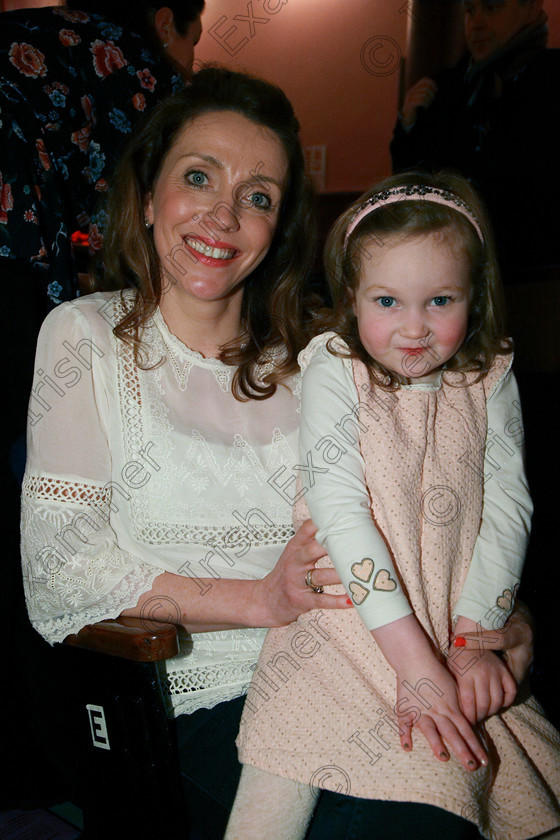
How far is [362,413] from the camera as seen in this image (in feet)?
3.99

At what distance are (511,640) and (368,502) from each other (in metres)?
0.37

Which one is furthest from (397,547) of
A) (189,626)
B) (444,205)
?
(444,205)

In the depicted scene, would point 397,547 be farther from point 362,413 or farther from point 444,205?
Answer: point 444,205

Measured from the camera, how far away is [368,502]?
3.77 feet

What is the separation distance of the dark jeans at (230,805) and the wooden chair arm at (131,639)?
0.29 meters

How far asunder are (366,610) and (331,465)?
25cm

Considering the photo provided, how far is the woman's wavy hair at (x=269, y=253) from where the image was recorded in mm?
1453

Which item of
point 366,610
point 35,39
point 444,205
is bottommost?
point 366,610

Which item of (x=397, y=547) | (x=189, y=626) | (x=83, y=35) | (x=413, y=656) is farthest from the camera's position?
(x=83, y=35)

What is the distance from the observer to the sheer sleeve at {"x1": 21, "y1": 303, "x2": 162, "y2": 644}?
1.26m

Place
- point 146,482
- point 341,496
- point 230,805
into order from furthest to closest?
point 146,482 → point 230,805 → point 341,496

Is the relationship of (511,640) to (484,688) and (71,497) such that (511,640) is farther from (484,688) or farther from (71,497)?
(71,497)

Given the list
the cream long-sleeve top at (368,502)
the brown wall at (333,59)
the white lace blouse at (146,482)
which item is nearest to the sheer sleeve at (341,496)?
the cream long-sleeve top at (368,502)

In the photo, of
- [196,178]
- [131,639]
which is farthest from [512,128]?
[131,639]
